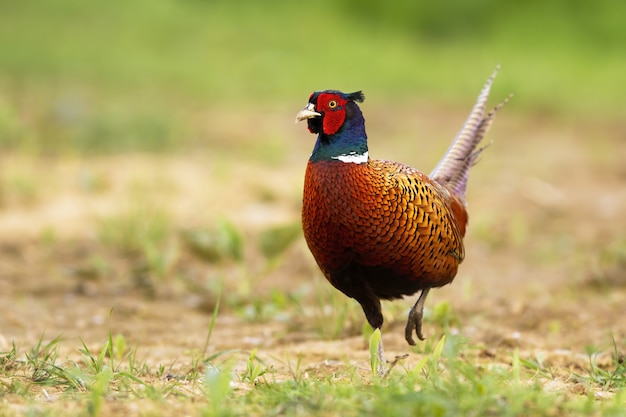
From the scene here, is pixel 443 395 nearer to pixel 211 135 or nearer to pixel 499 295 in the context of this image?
pixel 499 295

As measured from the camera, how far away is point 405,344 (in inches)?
178

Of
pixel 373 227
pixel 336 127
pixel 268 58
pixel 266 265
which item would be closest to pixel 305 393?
pixel 373 227

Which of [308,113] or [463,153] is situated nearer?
[308,113]

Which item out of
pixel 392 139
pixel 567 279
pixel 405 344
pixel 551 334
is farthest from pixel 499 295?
pixel 392 139

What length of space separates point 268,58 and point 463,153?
8.58 meters

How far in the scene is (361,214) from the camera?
3545mm

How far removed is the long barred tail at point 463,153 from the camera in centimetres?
468

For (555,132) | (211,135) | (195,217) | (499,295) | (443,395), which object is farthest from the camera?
(555,132)

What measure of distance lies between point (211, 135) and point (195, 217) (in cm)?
343

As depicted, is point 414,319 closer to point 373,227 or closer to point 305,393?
point 373,227

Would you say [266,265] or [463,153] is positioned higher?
[463,153]

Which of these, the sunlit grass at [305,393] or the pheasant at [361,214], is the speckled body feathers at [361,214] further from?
the sunlit grass at [305,393]

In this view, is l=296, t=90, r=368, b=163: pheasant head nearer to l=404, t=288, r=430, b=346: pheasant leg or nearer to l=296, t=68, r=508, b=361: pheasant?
l=296, t=68, r=508, b=361: pheasant

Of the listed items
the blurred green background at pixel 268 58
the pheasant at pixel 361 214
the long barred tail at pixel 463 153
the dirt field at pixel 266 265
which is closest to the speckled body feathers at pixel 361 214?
the pheasant at pixel 361 214
